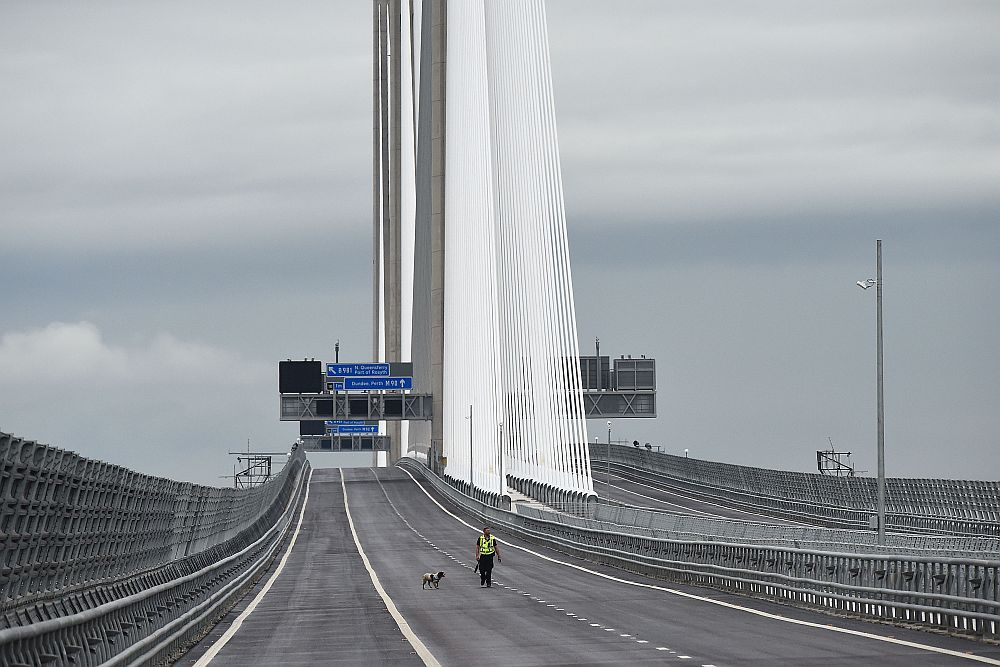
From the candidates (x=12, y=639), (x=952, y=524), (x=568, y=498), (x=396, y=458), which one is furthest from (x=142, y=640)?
(x=396, y=458)

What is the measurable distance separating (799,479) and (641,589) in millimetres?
53419

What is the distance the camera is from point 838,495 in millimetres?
85500

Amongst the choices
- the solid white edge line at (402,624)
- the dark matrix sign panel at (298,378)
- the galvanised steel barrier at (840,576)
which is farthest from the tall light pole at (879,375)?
the dark matrix sign panel at (298,378)

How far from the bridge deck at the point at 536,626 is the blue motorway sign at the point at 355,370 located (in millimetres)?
89814

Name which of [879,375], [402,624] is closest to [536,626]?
[402,624]

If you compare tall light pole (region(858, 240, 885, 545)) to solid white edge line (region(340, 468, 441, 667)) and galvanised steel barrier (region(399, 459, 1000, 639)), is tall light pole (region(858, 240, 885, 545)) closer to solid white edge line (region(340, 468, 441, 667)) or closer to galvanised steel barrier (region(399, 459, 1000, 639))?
galvanised steel barrier (region(399, 459, 1000, 639))

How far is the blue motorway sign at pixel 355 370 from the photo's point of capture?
14425 cm

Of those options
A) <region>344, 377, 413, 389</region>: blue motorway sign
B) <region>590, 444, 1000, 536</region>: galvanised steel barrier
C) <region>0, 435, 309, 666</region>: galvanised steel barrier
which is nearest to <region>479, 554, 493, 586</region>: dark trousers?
<region>0, 435, 309, 666</region>: galvanised steel barrier

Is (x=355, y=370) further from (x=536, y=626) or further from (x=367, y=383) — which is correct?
(x=536, y=626)

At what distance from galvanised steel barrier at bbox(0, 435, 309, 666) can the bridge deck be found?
1.11 metres

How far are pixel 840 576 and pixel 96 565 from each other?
14.5 m

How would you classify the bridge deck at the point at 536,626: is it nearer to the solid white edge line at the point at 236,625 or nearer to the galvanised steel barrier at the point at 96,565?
the solid white edge line at the point at 236,625

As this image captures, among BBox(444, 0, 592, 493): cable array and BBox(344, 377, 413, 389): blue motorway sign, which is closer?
BBox(444, 0, 592, 493): cable array

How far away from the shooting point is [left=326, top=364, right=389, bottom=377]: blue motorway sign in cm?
14425
